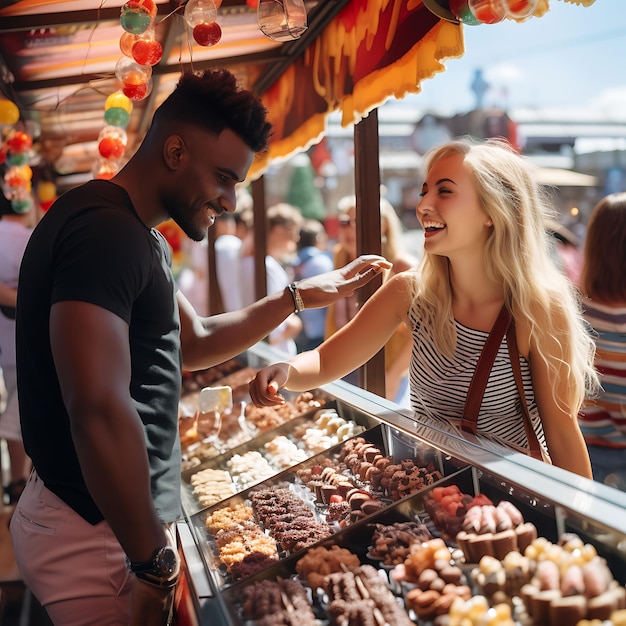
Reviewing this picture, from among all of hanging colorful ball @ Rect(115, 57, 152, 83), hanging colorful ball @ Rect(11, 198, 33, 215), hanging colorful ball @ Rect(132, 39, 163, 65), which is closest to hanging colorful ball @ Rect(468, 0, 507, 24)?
hanging colorful ball @ Rect(132, 39, 163, 65)

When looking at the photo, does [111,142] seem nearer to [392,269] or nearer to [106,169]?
[106,169]

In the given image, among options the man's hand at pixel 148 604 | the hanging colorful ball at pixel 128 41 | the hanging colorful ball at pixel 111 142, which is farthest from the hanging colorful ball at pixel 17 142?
the man's hand at pixel 148 604

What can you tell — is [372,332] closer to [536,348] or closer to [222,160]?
[536,348]

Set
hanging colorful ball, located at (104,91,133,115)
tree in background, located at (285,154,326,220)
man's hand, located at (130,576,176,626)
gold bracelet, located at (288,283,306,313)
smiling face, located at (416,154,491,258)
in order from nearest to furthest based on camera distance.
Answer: man's hand, located at (130,576,176,626) < smiling face, located at (416,154,491,258) < gold bracelet, located at (288,283,306,313) < hanging colorful ball, located at (104,91,133,115) < tree in background, located at (285,154,326,220)

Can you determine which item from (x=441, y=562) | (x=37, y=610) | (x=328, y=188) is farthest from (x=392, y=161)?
(x=441, y=562)

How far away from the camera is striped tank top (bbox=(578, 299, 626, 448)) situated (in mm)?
3059

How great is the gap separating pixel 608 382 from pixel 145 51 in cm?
244

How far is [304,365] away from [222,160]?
40.5 inches

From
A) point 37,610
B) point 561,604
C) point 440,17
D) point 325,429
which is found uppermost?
point 440,17

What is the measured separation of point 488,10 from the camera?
2002 mm

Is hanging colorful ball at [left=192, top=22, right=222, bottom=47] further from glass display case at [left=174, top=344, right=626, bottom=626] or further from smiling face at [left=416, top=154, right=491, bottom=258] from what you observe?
glass display case at [left=174, top=344, right=626, bottom=626]

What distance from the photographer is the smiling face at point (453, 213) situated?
224cm

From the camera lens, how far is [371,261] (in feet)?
8.54

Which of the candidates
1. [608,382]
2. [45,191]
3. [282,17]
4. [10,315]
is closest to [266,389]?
[282,17]
